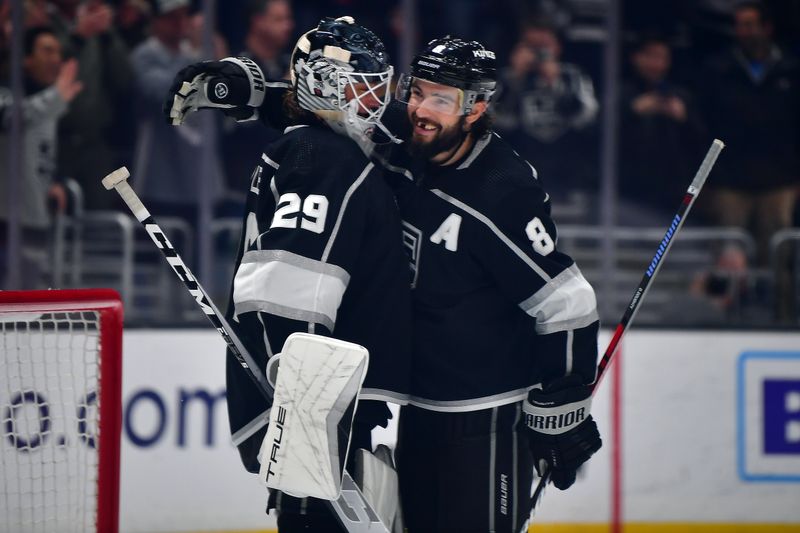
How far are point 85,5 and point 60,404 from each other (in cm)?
167

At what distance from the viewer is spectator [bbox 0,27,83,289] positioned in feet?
12.7

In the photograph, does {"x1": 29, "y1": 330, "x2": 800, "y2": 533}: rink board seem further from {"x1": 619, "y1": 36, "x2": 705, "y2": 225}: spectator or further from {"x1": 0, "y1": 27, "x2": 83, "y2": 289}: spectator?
{"x1": 619, "y1": 36, "x2": 705, "y2": 225}: spectator

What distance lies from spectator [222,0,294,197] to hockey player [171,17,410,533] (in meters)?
1.93

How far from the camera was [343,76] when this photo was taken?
2.10 metres

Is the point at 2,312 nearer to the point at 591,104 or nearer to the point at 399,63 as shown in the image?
the point at 399,63

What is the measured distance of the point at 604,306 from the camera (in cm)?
401

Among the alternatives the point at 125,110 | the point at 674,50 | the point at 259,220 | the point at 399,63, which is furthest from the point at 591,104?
the point at 259,220

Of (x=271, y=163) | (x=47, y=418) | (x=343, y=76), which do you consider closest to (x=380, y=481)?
(x=271, y=163)

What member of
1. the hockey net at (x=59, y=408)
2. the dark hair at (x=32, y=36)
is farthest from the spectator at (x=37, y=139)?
the hockey net at (x=59, y=408)

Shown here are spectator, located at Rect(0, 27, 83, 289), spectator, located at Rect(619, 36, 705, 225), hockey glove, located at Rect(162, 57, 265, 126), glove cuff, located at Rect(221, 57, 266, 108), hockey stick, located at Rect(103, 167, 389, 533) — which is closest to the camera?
hockey stick, located at Rect(103, 167, 389, 533)

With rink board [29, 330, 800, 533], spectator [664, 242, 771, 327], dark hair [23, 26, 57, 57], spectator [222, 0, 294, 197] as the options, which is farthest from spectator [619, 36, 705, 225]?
dark hair [23, 26, 57, 57]

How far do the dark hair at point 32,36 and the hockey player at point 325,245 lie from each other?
1.97 metres

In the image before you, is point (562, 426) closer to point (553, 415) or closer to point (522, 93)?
point (553, 415)

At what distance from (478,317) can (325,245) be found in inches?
15.5
